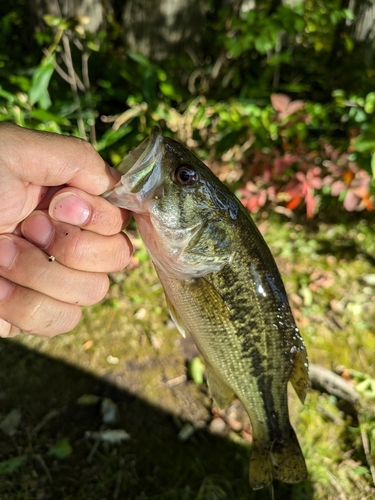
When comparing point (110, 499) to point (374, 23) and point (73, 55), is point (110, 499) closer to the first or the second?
point (73, 55)

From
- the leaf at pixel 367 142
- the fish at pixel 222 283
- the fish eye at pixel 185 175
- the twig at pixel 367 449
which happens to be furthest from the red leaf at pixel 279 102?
the twig at pixel 367 449

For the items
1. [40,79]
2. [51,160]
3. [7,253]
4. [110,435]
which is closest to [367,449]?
[110,435]

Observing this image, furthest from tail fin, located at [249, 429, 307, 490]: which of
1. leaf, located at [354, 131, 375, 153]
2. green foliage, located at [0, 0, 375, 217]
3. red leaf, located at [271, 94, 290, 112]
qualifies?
red leaf, located at [271, 94, 290, 112]

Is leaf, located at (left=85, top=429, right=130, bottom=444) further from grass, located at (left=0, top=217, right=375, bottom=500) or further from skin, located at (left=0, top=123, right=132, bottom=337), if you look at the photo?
skin, located at (left=0, top=123, right=132, bottom=337)

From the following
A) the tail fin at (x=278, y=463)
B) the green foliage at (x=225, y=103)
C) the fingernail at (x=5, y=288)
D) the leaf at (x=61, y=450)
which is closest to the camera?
the fingernail at (x=5, y=288)

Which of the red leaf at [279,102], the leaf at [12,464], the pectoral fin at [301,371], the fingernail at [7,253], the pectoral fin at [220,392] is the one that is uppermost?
the red leaf at [279,102]

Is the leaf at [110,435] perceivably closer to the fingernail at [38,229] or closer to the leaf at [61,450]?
the leaf at [61,450]

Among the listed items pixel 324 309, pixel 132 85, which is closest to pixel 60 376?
pixel 324 309
